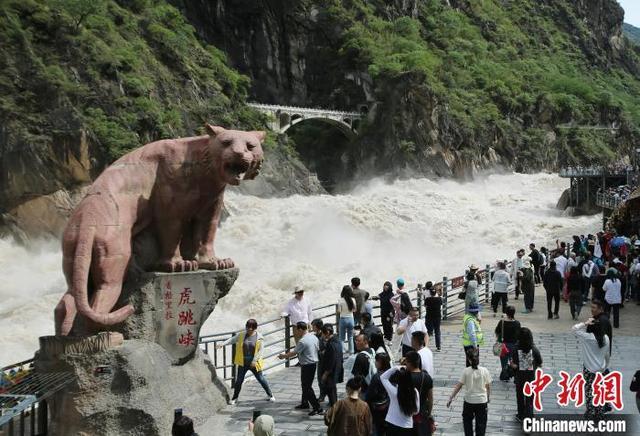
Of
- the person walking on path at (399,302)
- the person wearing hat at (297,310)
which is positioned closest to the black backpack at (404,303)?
the person walking on path at (399,302)

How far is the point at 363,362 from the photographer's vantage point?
25.5 ft

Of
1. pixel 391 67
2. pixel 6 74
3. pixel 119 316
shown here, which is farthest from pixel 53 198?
pixel 391 67

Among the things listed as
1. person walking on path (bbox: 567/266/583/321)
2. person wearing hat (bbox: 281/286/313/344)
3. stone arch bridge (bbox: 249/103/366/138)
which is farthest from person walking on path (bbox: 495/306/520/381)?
stone arch bridge (bbox: 249/103/366/138)

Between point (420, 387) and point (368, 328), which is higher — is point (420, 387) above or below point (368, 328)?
below

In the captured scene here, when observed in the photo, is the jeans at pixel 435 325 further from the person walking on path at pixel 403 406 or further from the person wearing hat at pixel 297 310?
the person walking on path at pixel 403 406

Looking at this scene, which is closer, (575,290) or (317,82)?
(575,290)

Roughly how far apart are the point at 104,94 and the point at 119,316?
29.1 meters

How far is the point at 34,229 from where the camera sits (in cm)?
3106

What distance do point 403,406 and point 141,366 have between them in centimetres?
352

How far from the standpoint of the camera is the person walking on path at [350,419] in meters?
6.52

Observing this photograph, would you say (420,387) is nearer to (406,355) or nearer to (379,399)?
(406,355)

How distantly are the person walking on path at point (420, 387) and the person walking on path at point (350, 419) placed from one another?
23.8 inches

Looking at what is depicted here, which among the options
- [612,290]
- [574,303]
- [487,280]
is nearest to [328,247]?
[487,280]

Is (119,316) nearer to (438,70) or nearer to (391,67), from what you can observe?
(391,67)
